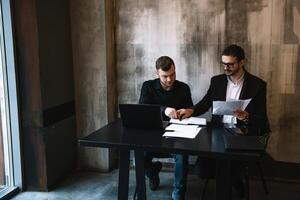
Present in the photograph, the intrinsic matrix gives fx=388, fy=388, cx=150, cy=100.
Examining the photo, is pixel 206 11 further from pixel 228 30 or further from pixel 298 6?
pixel 298 6

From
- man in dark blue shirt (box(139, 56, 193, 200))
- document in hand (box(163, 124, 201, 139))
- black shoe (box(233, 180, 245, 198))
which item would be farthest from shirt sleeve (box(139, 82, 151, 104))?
black shoe (box(233, 180, 245, 198))

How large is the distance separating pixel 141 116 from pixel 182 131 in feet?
1.10

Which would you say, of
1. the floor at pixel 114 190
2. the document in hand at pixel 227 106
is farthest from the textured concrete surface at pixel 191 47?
the document in hand at pixel 227 106

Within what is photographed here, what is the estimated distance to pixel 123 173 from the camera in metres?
2.95

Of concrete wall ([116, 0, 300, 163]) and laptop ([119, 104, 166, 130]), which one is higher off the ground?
concrete wall ([116, 0, 300, 163])

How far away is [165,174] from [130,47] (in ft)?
4.73

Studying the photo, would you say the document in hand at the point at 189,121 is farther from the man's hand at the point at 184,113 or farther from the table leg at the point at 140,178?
the table leg at the point at 140,178

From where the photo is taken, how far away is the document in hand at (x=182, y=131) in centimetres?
285

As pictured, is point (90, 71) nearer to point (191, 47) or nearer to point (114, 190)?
point (191, 47)

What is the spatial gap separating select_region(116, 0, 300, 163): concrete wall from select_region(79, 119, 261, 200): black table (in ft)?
3.71

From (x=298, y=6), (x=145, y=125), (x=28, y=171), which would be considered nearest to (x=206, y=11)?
(x=298, y=6)

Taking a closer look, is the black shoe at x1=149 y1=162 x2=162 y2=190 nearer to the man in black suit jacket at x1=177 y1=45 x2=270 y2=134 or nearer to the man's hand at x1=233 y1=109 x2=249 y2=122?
the man in black suit jacket at x1=177 y1=45 x2=270 y2=134

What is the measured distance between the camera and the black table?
2.48m

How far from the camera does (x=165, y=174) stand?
4238 mm
